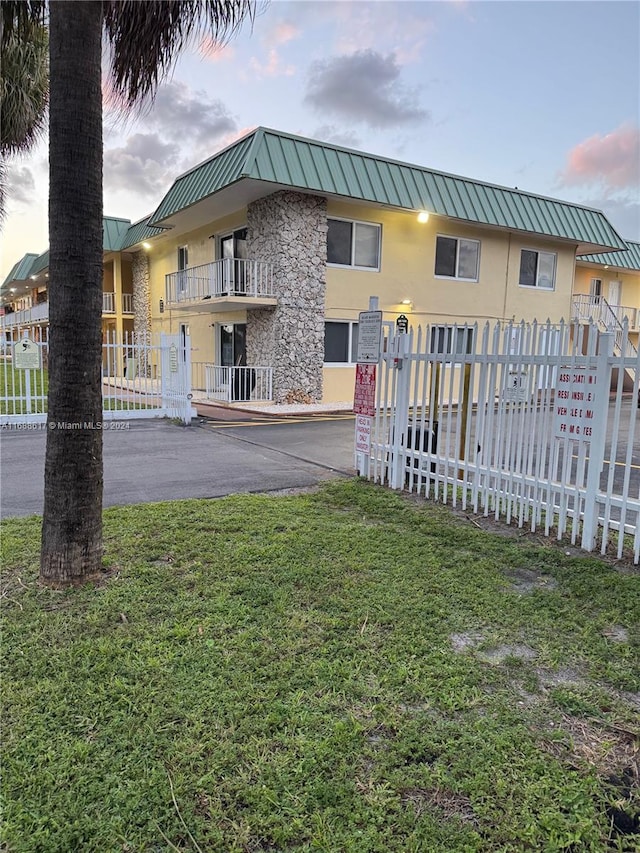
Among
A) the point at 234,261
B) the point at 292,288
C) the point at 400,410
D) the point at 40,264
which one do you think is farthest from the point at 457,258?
the point at 40,264

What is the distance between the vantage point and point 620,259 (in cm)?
2428

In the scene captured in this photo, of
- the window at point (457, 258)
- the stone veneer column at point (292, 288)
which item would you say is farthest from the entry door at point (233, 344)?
the window at point (457, 258)

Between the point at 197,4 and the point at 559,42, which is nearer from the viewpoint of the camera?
the point at 197,4

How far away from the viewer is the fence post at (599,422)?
441cm

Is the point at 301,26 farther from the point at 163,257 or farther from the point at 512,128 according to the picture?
the point at 163,257

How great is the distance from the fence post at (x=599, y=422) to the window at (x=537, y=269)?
17.4 meters

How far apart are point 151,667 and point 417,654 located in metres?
1.46

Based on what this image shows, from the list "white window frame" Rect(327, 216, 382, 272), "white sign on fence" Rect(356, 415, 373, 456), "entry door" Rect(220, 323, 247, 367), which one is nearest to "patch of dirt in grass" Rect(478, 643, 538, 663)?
"white sign on fence" Rect(356, 415, 373, 456)

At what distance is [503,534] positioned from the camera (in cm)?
525

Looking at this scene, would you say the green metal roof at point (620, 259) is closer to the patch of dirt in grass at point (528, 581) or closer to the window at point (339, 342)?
the window at point (339, 342)

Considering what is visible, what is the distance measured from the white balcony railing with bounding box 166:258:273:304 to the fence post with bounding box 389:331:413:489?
959 centimetres

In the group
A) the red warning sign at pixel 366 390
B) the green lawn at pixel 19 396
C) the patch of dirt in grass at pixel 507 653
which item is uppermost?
the red warning sign at pixel 366 390

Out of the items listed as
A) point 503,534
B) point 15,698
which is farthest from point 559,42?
point 15,698

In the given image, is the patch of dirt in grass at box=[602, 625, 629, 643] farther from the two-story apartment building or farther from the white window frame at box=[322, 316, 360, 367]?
the white window frame at box=[322, 316, 360, 367]
